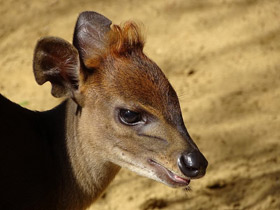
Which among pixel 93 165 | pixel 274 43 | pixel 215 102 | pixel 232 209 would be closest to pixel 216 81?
pixel 215 102

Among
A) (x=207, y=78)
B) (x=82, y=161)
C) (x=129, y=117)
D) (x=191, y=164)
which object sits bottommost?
(x=207, y=78)

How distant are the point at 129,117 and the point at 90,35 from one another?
2.28 ft

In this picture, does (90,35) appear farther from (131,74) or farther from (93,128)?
(93,128)

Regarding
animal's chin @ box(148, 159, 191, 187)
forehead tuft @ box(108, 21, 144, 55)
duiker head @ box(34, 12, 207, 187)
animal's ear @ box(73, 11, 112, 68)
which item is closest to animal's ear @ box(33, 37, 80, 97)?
duiker head @ box(34, 12, 207, 187)

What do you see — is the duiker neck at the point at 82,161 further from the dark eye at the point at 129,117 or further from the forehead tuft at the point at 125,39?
the forehead tuft at the point at 125,39

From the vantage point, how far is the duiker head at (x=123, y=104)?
406 centimetres

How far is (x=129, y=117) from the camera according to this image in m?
4.09

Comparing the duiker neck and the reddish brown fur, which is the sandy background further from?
the reddish brown fur

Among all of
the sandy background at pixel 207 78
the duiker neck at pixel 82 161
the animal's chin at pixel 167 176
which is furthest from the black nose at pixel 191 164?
the sandy background at pixel 207 78

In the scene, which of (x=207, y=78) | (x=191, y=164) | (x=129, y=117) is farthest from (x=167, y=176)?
(x=207, y=78)

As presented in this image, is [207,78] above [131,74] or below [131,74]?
below

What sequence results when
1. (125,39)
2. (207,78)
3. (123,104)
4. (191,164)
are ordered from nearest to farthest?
(191,164) < (123,104) < (125,39) < (207,78)

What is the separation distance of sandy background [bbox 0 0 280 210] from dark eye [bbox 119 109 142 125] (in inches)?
71.8

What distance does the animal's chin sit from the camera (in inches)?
162
